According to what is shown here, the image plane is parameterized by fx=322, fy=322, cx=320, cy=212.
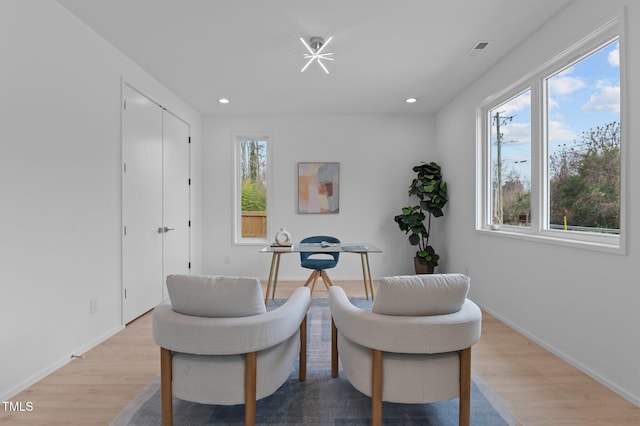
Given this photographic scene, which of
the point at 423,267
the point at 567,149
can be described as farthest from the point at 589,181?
the point at 423,267

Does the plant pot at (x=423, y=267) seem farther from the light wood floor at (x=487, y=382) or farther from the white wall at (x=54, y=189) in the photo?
the white wall at (x=54, y=189)

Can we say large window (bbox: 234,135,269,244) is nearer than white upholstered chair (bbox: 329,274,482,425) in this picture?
No

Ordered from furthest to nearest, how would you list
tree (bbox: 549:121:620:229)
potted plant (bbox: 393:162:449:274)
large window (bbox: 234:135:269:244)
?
large window (bbox: 234:135:269:244), potted plant (bbox: 393:162:449:274), tree (bbox: 549:121:620:229)

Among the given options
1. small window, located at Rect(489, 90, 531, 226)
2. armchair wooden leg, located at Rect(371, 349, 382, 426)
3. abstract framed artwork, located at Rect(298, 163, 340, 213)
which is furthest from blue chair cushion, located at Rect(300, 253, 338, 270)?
armchair wooden leg, located at Rect(371, 349, 382, 426)

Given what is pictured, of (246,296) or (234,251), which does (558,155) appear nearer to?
(246,296)

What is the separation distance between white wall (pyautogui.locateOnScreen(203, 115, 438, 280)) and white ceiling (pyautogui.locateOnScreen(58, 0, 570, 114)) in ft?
2.90

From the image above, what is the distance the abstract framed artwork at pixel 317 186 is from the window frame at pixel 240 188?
0.51 metres

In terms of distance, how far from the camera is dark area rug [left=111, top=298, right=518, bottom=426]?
1753mm

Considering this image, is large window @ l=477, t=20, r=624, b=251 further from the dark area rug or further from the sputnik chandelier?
the sputnik chandelier

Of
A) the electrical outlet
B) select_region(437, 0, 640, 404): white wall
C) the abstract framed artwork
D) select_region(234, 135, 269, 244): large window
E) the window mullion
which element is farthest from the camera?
select_region(234, 135, 269, 244): large window

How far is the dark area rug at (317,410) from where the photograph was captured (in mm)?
1753

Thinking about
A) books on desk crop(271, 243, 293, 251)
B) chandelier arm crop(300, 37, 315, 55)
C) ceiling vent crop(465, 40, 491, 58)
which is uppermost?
ceiling vent crop(465, 40, 491, 58)

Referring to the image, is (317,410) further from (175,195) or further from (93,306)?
(175,195)

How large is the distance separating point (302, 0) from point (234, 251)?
3.86 metres
